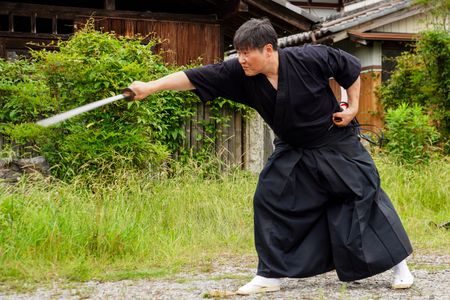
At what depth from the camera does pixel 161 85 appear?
454 centimetres

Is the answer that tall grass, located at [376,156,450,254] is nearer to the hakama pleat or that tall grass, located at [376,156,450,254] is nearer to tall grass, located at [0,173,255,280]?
tall grass, located at [0,173,255,280]

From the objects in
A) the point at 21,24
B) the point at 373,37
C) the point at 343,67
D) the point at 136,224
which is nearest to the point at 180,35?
the point at 21,24

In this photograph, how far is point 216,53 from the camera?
12844mm

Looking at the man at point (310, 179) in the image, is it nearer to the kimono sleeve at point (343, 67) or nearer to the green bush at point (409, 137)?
the kimono sleeve at point (343, 67)

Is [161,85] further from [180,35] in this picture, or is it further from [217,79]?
[180,35]

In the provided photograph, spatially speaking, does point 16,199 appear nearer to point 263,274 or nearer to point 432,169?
point 263,274

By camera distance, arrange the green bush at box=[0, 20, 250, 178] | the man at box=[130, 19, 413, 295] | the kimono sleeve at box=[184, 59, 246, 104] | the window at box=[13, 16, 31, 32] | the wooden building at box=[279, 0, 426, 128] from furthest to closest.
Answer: the wooden building at box=[279, 0, 426, 128]
the window at box=[13, 16, 31, 32]
the green bush at box=[0, 20, 250, 178]
the kimono sleeve at box=[184, 59, 246, 104]
the man at box=[130, 19, 413, 295]

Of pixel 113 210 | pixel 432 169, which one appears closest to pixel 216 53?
pixel 432 169

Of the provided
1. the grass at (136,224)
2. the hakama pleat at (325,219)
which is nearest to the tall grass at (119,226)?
the grass at (136,224)

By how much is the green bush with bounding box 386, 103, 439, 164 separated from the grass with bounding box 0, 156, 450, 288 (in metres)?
1.11

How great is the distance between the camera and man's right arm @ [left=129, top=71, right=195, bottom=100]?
439cm

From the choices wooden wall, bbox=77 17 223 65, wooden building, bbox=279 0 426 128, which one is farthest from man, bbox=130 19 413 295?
wooden building, bbox=279 0 426 128

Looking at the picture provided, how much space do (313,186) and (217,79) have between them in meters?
0.91

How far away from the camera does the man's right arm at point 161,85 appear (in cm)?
439
